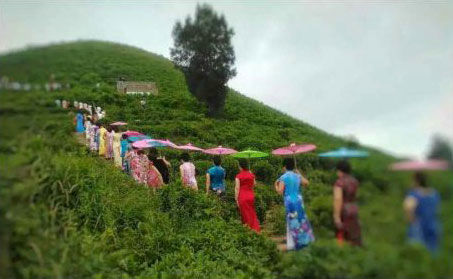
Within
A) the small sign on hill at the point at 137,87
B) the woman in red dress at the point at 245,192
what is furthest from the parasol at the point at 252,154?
the small sign on hill at the point at 137,87

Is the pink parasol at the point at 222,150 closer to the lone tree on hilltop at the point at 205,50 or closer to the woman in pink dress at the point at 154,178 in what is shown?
the woman in pink dress at the point at 154,178

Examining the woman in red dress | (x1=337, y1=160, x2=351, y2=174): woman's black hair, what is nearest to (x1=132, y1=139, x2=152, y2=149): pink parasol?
the woman in red dress

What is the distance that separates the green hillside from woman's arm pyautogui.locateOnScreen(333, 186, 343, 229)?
5.5 inches

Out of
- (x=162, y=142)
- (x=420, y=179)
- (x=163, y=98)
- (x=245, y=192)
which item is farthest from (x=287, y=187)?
(x=162, y=142)

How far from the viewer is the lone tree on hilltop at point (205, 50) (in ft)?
17.4

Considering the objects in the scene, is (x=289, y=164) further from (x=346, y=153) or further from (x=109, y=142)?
(x=109, y=142)

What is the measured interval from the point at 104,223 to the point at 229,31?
12.4 feet

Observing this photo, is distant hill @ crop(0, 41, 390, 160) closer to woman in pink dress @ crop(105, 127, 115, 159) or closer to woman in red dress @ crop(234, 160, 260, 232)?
woman in pink dress @ crop(105, 127, 115, 159)

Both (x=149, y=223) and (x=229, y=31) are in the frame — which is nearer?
(x=229, y=31)

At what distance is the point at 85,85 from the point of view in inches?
249

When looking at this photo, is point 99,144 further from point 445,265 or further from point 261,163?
point 445,265

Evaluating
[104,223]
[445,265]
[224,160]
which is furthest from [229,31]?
[224,160]

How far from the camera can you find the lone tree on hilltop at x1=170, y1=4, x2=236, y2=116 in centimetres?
530

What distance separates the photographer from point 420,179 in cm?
323
